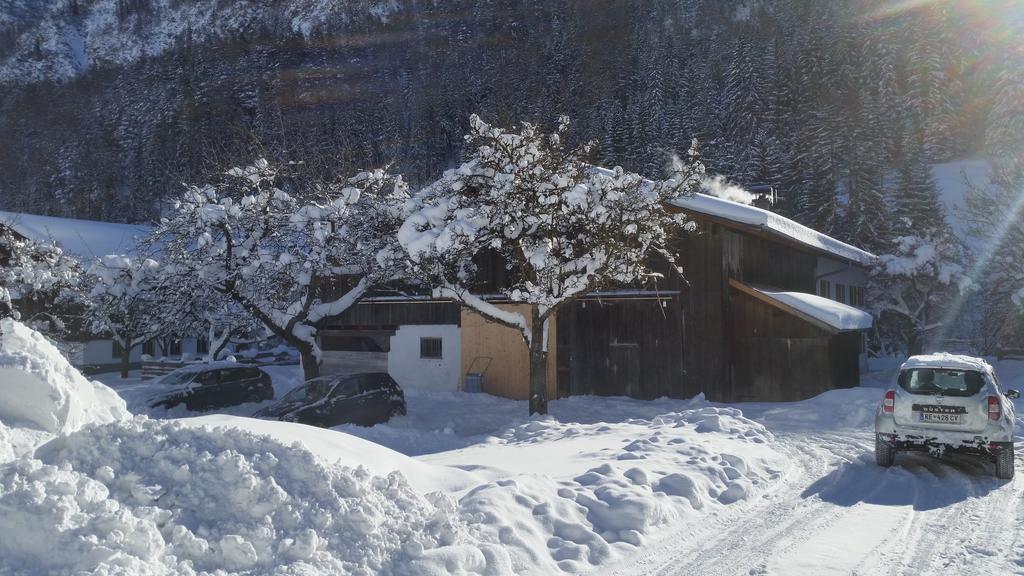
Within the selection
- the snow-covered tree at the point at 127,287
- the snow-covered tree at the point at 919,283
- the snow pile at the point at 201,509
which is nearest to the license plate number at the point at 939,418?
the snow pile at the point at 201,509

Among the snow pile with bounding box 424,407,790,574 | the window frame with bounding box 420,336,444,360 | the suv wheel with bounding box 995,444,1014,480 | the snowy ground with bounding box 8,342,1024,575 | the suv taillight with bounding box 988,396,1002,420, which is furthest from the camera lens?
the window frame with bounding box 420,336,444,360

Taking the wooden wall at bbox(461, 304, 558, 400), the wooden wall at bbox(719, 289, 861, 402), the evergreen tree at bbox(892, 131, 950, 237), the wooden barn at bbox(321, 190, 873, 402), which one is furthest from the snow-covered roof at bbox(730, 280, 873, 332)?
the evergreen tree at bbox(892, 131, 950, 237)

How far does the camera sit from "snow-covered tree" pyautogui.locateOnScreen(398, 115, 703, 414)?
1376 centimetres

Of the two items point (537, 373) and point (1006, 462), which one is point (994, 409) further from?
point (537, 373)

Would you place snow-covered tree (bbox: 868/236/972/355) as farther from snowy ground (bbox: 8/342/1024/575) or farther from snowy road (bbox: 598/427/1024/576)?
snowy road (bbox: 598/427/1024/576)

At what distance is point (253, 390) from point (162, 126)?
2763 inches

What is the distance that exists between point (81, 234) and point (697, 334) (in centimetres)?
3372

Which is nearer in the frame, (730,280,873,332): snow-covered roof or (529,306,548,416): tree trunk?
(529,306,548,416): tree trunk

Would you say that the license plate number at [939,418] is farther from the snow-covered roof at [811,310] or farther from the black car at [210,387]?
the black car at [210,387]

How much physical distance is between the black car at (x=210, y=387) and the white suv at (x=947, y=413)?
16.9m

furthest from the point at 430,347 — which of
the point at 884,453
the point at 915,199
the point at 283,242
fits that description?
the point at 915,199

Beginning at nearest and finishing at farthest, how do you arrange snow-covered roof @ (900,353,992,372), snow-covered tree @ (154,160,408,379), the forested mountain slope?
1. snow-covered roof @ (900,353,992,372)
2. snow-covered tree @ (154,160,408,379)
3. the forested mountain slope

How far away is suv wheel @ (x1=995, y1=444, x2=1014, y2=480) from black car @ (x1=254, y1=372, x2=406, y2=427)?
39.4ft

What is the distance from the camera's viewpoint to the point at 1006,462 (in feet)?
29.7
